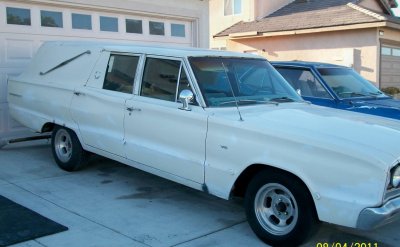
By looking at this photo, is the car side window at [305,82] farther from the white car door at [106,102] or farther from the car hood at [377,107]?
the white car door at [106,102]

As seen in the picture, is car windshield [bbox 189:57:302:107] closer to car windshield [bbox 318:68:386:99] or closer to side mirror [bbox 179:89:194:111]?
side mirror [bbox 179:89:194:111]

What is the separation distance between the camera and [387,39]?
1766cm

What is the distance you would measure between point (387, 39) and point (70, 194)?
15.2 m

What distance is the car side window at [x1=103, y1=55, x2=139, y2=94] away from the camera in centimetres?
587

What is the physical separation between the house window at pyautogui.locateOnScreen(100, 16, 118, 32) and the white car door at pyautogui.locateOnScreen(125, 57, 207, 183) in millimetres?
4695

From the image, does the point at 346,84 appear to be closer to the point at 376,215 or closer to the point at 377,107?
the point at 377,107

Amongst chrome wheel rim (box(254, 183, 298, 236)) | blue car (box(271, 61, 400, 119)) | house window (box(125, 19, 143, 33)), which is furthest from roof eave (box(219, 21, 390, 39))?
chrome wheel rim (box(254, 183, 298, 236))

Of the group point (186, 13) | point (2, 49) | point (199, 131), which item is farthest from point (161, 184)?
point (186, 13)

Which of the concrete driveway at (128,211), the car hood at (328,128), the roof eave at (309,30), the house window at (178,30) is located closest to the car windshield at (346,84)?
the car hood at (328,128)

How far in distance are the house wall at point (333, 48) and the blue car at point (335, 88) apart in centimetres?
934

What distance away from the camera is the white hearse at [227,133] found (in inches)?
152

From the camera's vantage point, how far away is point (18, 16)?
343 inches

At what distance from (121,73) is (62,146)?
1634 millimetres

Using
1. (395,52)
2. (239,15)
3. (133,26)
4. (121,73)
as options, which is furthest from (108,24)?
(239,15)
